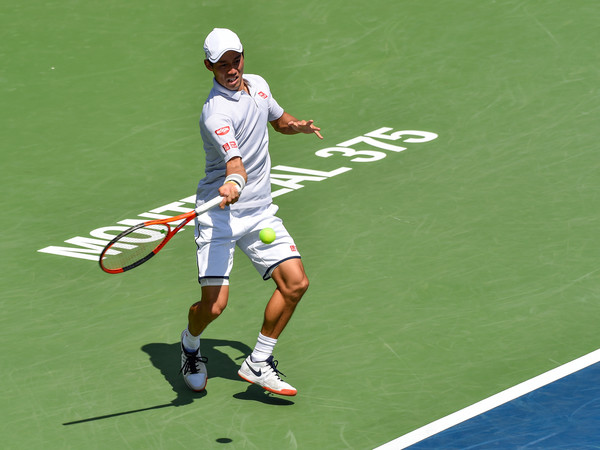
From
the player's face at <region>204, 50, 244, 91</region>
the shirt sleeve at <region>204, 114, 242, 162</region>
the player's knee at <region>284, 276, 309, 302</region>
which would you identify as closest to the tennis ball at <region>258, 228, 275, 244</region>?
the player's knee at <region>284, 276, 309, 302</region>

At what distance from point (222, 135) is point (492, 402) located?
2.58 metres

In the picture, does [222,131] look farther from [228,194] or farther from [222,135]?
[228,194]

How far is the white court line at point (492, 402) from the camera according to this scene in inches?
336

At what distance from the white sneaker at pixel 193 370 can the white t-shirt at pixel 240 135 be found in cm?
110

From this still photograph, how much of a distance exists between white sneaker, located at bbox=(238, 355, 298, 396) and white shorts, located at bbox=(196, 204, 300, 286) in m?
0.60

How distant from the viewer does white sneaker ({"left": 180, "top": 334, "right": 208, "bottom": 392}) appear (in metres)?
9.30

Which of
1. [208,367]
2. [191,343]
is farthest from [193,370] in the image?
[208,367]

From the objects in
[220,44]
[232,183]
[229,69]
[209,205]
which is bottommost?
[209,205]

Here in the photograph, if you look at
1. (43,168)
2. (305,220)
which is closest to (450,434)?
(305,220)

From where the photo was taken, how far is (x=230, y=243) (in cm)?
918

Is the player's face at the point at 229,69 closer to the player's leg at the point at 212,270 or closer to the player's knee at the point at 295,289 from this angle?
the player's leg at the point at 212,270

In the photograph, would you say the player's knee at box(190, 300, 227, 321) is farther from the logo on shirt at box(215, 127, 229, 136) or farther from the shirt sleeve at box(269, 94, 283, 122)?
the shirt sleeve at box(269, 94, 283, 122)

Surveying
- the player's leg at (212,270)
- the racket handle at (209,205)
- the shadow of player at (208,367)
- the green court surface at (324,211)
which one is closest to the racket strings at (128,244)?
the green court surface at (324,211)

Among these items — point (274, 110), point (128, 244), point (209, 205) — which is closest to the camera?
point (209, 205)
